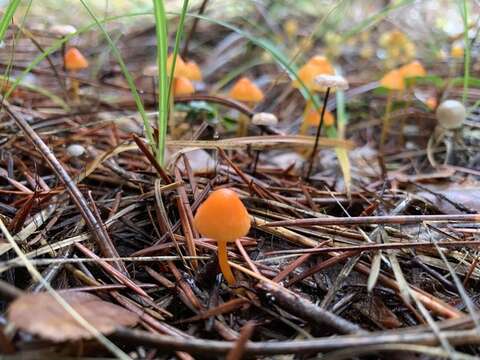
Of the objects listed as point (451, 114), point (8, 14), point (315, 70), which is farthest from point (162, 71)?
point (451, 114)

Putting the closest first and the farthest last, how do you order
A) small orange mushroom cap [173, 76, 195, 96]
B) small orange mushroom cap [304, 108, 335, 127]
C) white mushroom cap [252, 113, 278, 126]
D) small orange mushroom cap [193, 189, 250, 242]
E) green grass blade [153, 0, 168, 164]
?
small orange mushroom cap [193, 189, 250, 242] < green grass blade [153, 0, 168, 164] < white mushroom cap [252, 113, 278, 126] < small orange mushroom cap [173, 76, 195, 96] < small orange mushroom cap [304, 108, 335, 127]

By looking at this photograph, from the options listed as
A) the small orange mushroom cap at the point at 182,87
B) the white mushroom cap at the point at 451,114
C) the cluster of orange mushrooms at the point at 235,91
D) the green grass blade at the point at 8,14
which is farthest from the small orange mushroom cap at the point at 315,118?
the green grass blade at the point at 8,14

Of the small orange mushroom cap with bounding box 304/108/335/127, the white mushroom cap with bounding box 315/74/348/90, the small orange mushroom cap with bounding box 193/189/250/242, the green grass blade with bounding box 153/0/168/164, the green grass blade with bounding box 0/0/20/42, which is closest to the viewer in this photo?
the small orange mushroom cap with bounding box 193/189/250/242

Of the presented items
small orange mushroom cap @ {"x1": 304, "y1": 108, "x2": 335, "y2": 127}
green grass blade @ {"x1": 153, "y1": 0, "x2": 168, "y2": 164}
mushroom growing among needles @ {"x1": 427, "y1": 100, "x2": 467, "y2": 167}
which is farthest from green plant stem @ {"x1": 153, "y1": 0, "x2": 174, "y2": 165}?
mushroom growing among needles @ {"x1": 427, "y1": 100, "x2": 467, "y2": 167}

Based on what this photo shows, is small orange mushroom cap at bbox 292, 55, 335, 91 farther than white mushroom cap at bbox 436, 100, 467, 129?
Yes

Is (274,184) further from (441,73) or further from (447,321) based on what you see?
(441,73)

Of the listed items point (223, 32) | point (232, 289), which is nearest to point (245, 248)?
point (232, 289)

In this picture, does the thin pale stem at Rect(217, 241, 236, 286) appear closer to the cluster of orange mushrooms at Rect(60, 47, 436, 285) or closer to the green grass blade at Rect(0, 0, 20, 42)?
the cluster of orange mushrooms at Rect(60, 47, 436, 285)

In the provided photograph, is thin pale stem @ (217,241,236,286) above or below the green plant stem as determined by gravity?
below
